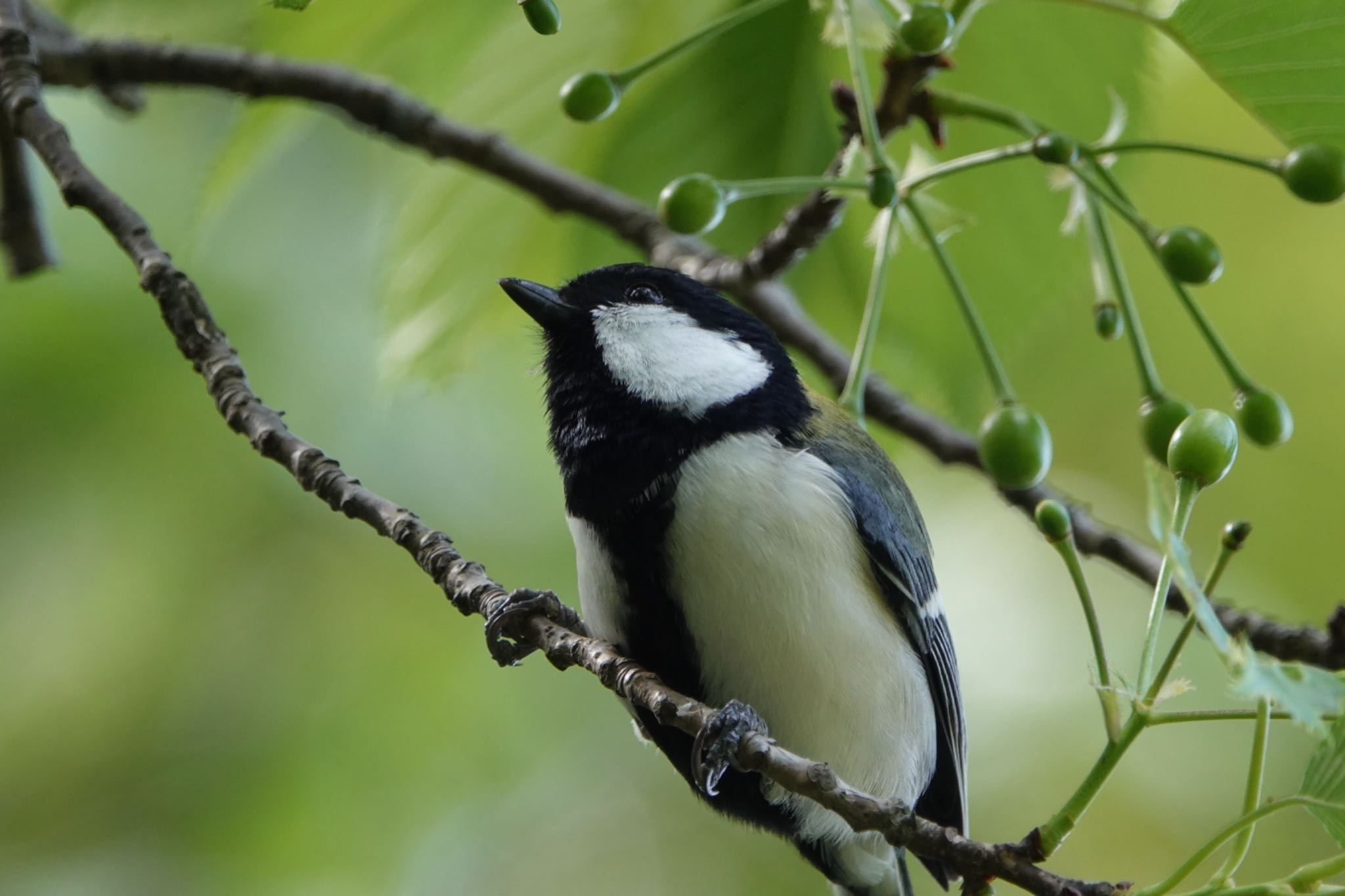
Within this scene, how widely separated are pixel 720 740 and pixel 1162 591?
1.51 feet

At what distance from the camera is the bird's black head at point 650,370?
65.3 inches

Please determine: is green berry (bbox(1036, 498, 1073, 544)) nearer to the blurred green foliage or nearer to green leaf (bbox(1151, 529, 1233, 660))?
green leaf (bbox(1151, 529, 1233, 660))

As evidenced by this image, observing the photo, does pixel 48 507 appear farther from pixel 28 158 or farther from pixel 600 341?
pixel 600 341

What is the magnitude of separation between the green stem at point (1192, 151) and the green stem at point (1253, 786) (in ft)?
2.56

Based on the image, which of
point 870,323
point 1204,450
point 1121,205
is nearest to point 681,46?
point 870,323

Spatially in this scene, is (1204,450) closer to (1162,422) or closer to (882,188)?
(1162,422)

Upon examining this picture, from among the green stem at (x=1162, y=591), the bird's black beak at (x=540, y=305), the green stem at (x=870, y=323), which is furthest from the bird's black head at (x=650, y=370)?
the green stem at (x=1162, y=591)

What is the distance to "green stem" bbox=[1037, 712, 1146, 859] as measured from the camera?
0.88 metres

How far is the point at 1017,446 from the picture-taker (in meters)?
1.39

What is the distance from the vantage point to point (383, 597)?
9.98ft

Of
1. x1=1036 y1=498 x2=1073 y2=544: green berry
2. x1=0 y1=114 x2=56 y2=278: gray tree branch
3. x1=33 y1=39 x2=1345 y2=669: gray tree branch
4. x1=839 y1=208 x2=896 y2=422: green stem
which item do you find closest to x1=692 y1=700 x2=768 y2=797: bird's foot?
x1=1036 y1=498 x2=1073 y2=544: green berry

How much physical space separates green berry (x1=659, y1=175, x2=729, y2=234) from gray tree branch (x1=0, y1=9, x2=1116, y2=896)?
0.45m

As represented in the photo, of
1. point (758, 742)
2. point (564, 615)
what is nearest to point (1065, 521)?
point (758, 742)

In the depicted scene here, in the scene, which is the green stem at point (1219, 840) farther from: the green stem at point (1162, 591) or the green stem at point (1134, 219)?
the green stem at point (1134, 219)
